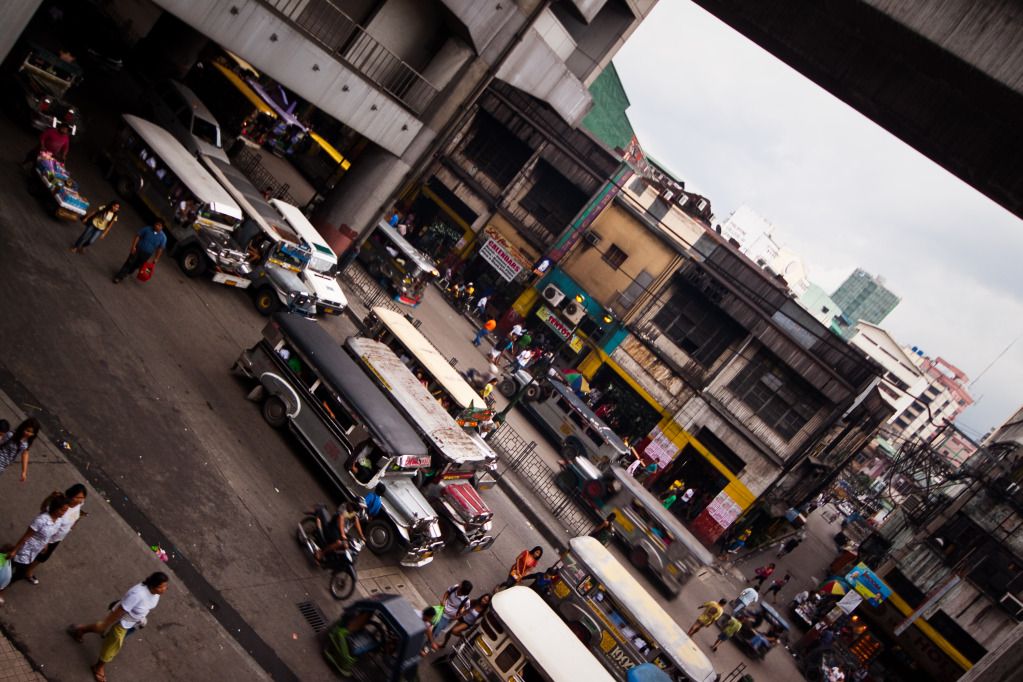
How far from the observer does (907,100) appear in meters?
4.46

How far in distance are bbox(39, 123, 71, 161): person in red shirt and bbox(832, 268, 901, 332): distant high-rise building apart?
176m

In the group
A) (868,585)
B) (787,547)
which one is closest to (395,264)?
(868,585)

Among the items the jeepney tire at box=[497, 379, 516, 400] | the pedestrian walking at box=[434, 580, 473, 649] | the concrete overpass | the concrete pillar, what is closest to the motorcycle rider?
the pedestrian walking at box=[434, 580, 473, 649]

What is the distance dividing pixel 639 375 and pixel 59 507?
1069 inches

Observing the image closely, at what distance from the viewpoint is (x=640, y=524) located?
68.4 ft

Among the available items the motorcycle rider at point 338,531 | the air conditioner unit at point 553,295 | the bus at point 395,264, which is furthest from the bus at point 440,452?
the air conditioner unit at point 553,295

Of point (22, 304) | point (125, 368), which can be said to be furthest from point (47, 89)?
point (125, 368)

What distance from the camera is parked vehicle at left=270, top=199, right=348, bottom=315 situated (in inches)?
755

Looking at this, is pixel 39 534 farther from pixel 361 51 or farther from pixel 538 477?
pixel 361 51

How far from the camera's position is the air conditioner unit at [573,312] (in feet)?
109

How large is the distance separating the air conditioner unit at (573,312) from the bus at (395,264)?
9.25 meters

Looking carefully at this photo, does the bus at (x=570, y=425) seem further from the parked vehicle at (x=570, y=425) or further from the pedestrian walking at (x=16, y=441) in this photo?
the pedestrian walking at (x=16, y=441)

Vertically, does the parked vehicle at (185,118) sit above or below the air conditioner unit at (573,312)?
below

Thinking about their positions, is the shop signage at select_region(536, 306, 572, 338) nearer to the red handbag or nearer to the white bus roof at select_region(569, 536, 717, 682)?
the white bus roof at select_region(569, 536, 717, 682)
